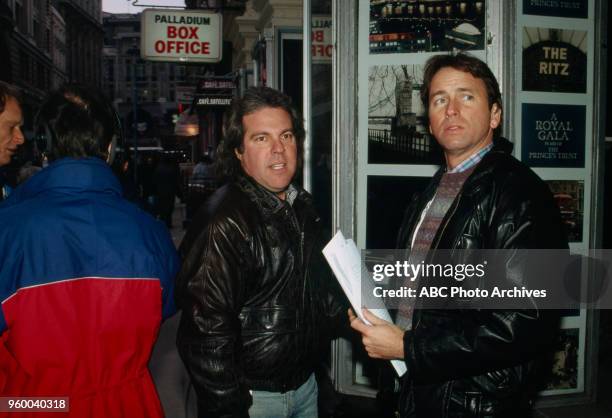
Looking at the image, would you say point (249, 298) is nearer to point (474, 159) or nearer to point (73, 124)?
point (73, 124)

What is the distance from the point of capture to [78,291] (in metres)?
1.60

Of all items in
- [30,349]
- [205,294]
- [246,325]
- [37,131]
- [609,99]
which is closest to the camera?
[30,349]

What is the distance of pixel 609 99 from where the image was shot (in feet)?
17.8

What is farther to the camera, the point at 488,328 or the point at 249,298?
the point at 249,298

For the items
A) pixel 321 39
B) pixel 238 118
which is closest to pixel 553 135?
pixel 321 39

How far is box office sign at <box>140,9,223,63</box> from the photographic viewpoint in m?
9.71

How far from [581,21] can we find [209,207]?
333 cm

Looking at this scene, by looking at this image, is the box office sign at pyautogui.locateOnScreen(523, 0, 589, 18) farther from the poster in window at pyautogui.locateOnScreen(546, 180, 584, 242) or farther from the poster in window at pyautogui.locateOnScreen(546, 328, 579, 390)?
the poster in window at pyautogui.locateOnScreen(546, 328, 579, 390)

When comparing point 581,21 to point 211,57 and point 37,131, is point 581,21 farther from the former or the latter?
point 211,57

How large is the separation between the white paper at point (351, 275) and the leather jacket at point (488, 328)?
0.15 meters

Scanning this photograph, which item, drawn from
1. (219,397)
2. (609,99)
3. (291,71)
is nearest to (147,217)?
(219,397)

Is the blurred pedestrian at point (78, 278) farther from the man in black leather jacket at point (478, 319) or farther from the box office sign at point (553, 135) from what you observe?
the box office sign at point (553, 135)

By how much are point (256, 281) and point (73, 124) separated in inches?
35.3

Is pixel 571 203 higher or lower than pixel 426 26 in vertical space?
lower
